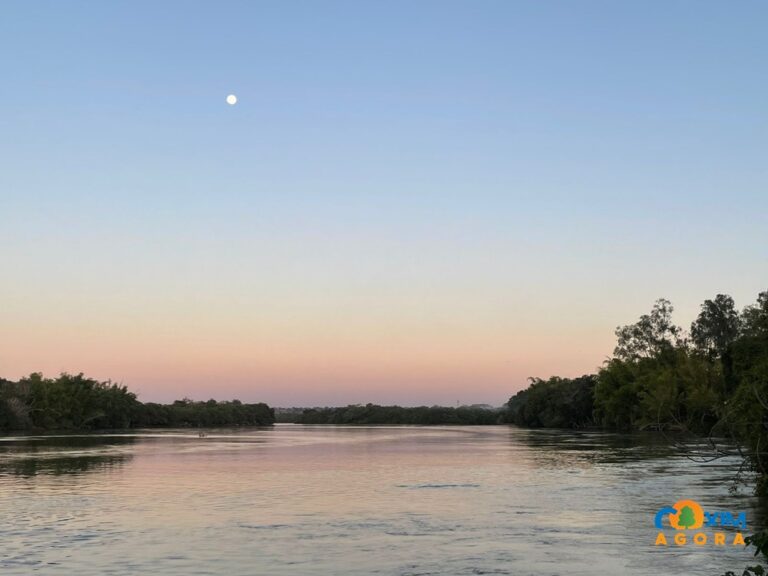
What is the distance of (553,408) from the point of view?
531 ft

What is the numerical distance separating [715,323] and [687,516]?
105125 mm

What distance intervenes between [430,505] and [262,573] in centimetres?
1268

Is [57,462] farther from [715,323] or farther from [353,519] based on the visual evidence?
[715,323]

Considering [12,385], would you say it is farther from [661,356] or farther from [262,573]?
[262,573]

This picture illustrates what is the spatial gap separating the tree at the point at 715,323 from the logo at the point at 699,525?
9937 cm

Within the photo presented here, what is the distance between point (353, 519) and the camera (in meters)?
25.9

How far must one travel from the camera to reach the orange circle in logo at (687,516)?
24047 mm

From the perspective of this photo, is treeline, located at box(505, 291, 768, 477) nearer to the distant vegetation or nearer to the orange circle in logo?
the distant vegetation

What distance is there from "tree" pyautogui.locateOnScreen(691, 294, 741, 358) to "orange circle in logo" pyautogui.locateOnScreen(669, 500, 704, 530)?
97518 millimetres

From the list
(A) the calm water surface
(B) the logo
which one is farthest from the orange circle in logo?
(A) the calm water surface

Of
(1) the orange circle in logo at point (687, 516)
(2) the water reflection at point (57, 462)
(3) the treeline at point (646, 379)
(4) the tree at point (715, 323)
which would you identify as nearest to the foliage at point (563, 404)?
(3) the treeline at point (646, 379)

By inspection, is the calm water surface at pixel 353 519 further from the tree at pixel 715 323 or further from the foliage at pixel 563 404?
the foliage at pixel 563 404

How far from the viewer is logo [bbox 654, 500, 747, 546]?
2123 cm

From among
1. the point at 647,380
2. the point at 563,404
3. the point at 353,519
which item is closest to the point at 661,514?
the point at 353,519
